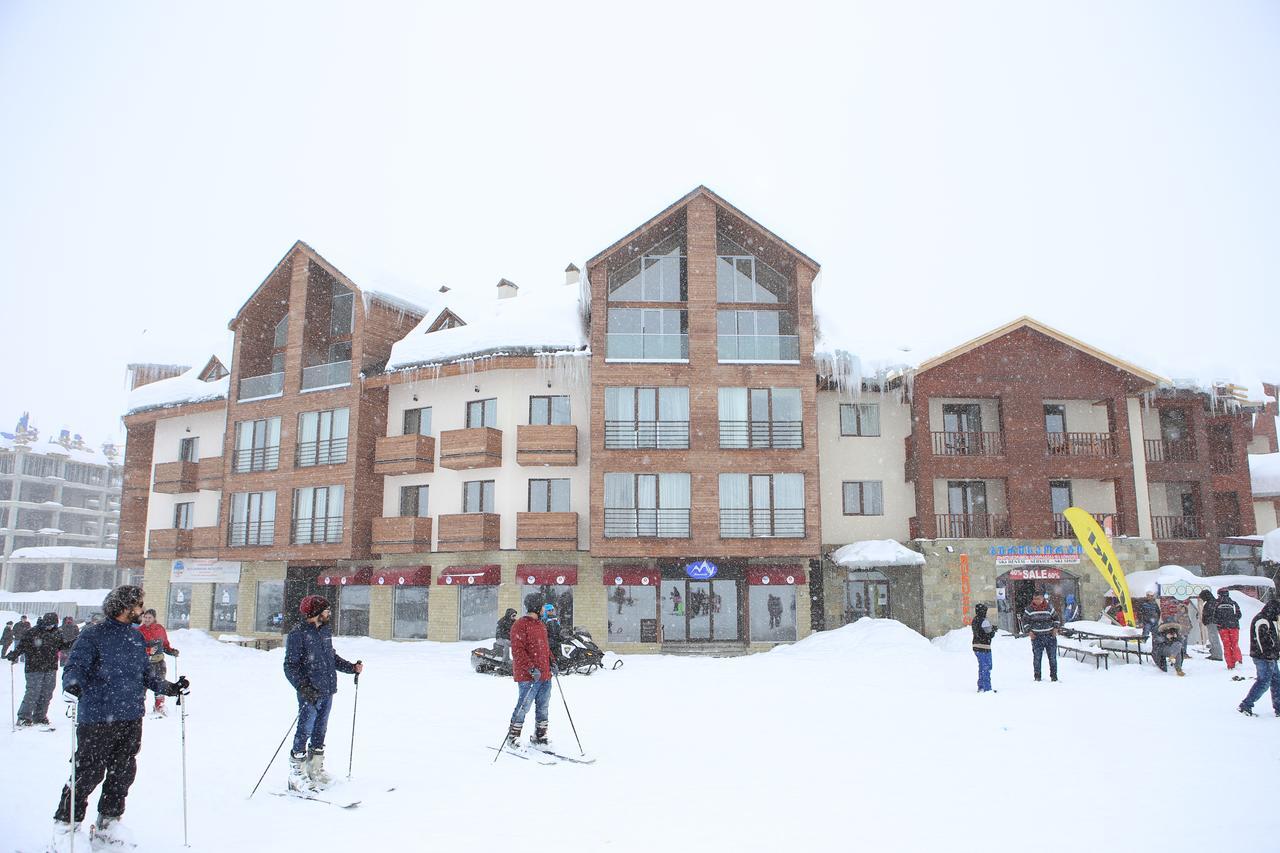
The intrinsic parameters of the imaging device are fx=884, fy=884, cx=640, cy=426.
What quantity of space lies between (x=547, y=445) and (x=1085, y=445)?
18.5 metres

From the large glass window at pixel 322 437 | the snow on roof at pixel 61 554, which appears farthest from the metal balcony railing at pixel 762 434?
the snow on roof at pixel 61 554

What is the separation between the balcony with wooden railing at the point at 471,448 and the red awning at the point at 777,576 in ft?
29.4

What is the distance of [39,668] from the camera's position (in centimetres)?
1128

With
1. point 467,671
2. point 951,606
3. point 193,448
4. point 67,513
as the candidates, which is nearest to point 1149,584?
point 951,606

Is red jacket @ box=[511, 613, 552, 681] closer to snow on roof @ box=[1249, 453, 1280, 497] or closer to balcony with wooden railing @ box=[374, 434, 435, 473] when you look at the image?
balcony with wooden railing @ box=[374, 434, 435, 473]

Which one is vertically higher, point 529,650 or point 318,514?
point 318,514

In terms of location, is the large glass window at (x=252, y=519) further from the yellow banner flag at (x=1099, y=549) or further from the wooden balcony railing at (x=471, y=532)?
the yellow banner flag at (x=1099, y=549)

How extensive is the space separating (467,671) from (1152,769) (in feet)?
47.8

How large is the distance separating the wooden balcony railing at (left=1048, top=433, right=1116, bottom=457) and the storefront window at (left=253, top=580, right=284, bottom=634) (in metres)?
28.2

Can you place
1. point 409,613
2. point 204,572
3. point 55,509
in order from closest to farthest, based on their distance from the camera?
point 409,613 → point 204,572 → point 55,509

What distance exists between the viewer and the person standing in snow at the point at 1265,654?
11406 mm

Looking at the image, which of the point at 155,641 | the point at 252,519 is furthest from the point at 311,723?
the point at 252,519

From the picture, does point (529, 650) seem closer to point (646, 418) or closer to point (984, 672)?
point (984, 672)

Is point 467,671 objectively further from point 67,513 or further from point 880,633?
point 67,513
